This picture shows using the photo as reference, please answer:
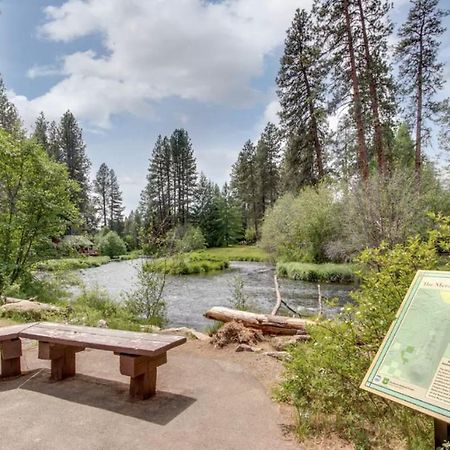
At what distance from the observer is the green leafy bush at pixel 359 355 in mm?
2594

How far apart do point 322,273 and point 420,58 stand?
9.97 metres

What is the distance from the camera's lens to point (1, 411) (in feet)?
9.52

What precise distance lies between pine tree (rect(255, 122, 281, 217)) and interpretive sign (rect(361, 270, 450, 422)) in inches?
1470

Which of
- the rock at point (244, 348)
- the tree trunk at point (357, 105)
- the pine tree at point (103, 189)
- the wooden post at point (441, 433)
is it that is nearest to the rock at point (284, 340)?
the rock at point (244, 348)

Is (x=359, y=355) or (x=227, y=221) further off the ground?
(x=227, y=221)

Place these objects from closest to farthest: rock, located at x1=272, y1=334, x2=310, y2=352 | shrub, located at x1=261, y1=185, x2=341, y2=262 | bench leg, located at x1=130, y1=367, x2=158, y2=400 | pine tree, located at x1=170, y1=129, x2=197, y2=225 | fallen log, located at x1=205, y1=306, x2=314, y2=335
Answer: bench leg, located at x1=130, y1=367, x2=158, y2=400 < rock, located at x1=272, y1=334, x2=310, y2=352 < fallen log, located at x1=205, y1=306, x2=314, y2=335 < shrub, located at x1=261, y1=185, x2=341, y2=262 < pine tree, located at x1=170, y1=129, x2=197, y2=225

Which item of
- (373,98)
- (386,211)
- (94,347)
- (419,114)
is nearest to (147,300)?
(94,347)

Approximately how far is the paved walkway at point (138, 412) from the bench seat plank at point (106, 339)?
0.47 meters

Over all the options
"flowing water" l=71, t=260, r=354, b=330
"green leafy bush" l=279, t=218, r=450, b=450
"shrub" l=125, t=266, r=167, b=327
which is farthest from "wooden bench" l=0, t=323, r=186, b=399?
"flowing water" l=71, t=260, r=354, b=330

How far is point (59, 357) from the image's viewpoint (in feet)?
11.7

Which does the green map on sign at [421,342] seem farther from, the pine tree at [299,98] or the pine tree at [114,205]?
the pine tree at [114,205]

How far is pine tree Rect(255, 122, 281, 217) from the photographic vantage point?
39938 mm

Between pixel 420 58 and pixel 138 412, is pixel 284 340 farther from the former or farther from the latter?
pixel 420 58

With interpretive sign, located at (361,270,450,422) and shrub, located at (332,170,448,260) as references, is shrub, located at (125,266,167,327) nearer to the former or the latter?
interpretive sign, located at (361,270,450,422)
